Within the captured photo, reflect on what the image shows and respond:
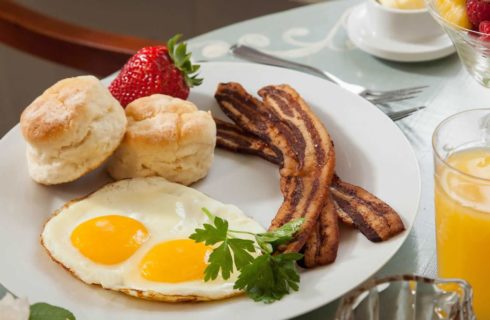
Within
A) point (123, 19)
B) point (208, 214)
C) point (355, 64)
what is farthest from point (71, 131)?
point (123, 19)

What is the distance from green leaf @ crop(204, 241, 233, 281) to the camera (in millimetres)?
1092

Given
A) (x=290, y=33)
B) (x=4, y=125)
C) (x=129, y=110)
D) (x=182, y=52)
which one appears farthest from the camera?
(x=4, y=125)

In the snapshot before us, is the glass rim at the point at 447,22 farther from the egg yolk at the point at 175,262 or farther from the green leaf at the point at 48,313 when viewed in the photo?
the green leaf at the point at 48,313

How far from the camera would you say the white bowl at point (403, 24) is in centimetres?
175

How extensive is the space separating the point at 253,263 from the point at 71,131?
408 mm

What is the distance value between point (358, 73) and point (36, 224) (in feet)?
2.64

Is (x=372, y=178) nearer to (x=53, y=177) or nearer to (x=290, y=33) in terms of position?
(x=53, y=177)

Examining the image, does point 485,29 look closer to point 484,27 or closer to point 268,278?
point 484,27

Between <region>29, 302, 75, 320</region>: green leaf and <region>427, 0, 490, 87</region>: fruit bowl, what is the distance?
30.4 inches

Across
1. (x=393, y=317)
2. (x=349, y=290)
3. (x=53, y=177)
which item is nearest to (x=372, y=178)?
(x=349, y=290)

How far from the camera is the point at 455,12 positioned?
1.37m

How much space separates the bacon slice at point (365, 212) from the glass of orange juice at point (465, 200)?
0.28 ft

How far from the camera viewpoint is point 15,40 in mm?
2014

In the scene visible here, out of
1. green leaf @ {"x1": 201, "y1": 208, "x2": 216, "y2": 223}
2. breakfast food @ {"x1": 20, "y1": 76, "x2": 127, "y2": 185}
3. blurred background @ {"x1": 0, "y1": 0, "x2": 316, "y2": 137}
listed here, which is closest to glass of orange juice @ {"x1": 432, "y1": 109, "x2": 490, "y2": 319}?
green leaf @ {"x1": 201, "y1": 208, "x2": 216, "y2": 223}
